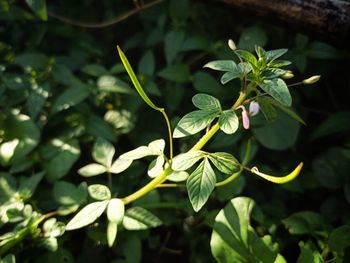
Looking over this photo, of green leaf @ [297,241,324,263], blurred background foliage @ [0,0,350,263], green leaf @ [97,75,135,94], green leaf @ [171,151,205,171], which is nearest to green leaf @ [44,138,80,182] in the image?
blurred background foliage @ [0,0,350,263]

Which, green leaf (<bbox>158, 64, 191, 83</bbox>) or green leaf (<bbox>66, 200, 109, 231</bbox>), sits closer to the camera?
green leaf (<bbox>66, 200, 109, 231</bbox>)

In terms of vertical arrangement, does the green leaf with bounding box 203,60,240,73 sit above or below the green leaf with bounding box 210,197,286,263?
above

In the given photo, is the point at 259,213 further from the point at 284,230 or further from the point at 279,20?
the point at 279,20

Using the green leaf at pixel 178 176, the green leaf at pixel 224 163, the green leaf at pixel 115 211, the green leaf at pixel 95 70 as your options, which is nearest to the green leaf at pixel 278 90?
the green leaf at pixel 224 163

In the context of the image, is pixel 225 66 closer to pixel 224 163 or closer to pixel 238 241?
pixel 224 163

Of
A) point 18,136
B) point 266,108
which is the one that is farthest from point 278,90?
point 18,136

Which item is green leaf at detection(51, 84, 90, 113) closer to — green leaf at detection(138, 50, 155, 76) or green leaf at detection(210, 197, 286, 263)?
green leaf at detection(138, 50, 155, 76)

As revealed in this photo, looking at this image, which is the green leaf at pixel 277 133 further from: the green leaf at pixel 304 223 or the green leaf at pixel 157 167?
the green leaf at pixel 157 167

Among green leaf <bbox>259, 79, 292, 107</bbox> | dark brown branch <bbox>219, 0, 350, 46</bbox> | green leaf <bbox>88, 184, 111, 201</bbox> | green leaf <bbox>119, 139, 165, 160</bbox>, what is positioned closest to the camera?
green leaf <bbox>259, 79, 292, 107</bbox>
